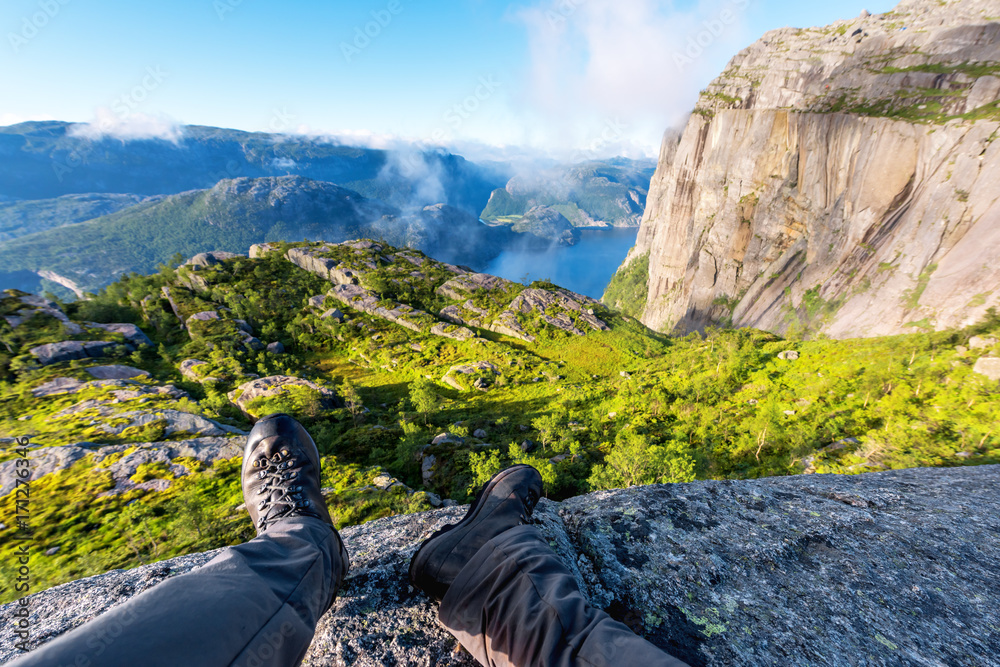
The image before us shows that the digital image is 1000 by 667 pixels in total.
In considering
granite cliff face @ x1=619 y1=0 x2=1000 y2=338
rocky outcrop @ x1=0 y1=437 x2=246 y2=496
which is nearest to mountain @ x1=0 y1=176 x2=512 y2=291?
granite cliff face @ x1=619 y1=0 x2=1000 y2=338

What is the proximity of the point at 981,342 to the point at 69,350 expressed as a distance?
52.7 meters

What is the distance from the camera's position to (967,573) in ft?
10.5

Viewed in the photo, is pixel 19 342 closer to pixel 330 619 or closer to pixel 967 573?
pixel 330 619

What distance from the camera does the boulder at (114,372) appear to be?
21.2 m

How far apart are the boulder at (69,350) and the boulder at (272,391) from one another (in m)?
11.5

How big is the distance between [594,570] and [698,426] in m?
16.1

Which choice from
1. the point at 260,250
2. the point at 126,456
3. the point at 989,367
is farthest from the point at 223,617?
the point at 260,250

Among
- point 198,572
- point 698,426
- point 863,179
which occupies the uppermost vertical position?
point 863,179

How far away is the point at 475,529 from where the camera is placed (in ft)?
10.5

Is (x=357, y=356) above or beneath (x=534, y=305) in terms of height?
beneath

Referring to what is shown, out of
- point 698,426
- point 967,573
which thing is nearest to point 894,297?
point 698,426

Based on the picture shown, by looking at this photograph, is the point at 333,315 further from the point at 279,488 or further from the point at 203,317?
the point at 279,488

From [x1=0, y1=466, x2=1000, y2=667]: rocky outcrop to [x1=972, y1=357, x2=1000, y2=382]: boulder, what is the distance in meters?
15.2

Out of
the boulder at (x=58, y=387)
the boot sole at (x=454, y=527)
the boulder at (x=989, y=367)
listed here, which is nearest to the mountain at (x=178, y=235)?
the boulder at (x=58, y=387)
